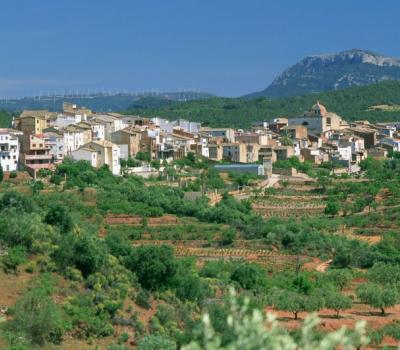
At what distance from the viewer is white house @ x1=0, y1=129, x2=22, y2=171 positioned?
162ft

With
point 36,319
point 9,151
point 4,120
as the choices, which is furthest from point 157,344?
point 4,120

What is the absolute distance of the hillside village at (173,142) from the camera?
171 feet

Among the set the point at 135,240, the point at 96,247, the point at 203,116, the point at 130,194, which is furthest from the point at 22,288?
the point at 203,116

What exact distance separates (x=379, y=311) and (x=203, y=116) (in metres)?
85.7

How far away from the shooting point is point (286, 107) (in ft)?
396

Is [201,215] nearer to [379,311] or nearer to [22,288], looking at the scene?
[379,311]

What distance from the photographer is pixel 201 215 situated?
1689 inches

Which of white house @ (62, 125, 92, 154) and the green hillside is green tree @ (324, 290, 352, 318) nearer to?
white house @ (62, 125, 92, 154)

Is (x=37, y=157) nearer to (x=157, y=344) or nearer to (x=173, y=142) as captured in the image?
(x=173, y=142)

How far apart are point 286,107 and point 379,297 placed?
95.0 meters

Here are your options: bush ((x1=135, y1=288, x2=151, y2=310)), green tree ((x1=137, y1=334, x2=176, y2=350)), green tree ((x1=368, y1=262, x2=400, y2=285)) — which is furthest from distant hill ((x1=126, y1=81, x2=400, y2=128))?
green tree ((x1=137, y1=334, x2=176, y2=350))

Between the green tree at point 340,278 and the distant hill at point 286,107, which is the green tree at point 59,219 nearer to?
the green tree at point 340,278

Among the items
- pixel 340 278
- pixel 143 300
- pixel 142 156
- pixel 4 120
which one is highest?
pixel 4 120

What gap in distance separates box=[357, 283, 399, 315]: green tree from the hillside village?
82.9 feet
